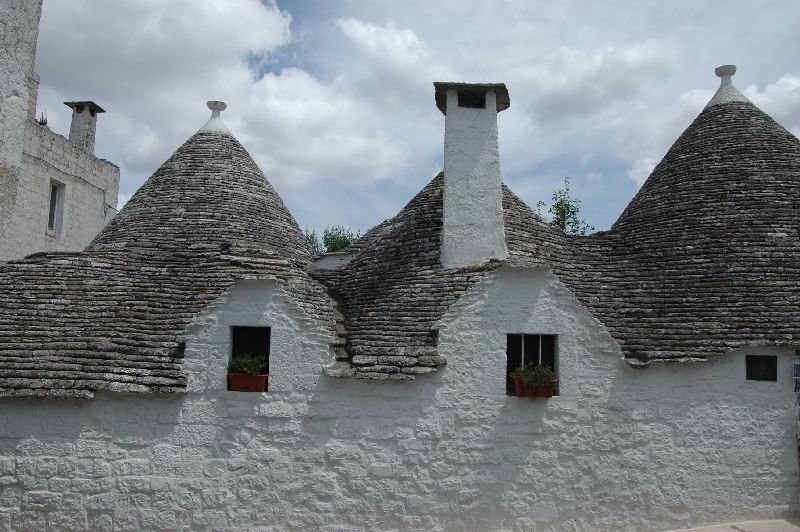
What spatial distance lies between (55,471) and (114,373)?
130 centimetres

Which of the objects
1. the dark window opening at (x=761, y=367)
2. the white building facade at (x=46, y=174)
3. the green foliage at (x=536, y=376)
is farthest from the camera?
the white building facade at (x=46, y=174)

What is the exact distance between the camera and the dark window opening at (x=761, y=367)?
315 inches

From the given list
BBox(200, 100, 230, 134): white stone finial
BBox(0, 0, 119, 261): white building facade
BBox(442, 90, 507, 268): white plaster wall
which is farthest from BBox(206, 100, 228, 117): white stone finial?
BBox(442, 90, 507, 268): white plaster wall

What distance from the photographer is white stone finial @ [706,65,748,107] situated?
11.5m

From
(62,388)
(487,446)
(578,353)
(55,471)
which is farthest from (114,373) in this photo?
(578,353)

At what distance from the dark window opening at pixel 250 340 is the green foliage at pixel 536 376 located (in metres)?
3.33

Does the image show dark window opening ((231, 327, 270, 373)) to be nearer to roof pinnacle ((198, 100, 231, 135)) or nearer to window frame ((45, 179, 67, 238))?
roof pinnacle ((198, 100, 231, 135))

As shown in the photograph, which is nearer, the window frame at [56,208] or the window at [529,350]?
the window at [529,350]

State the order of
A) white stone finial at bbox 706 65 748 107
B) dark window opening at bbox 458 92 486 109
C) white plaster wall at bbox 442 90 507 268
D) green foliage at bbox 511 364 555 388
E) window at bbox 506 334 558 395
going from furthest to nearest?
white stone finial at bbox 706 65 748 107 → dark window opening at bbox 458 92 486 109 → white plaster wall at bbox 442 90 507 268 → window at bbox 506 334 558 395 → green foliage at bbox 511 364 555 388

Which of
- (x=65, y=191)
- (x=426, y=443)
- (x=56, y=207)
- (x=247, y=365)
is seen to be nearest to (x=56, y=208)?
(x=56, y=207)

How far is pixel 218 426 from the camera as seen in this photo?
7.54 metres

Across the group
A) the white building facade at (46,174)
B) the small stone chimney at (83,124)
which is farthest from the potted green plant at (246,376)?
the small stone chimney at (83,124)

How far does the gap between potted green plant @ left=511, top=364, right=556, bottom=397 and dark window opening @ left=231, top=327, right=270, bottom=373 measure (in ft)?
10.9

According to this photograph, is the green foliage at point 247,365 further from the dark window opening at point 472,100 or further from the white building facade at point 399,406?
the dark window opening at point 472,100
